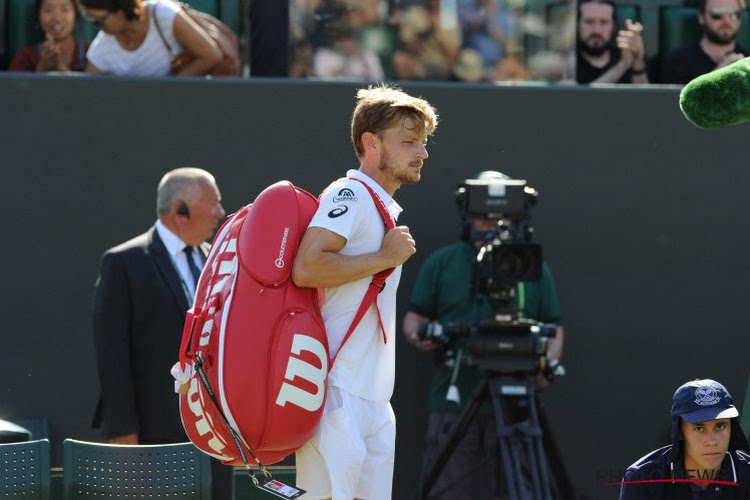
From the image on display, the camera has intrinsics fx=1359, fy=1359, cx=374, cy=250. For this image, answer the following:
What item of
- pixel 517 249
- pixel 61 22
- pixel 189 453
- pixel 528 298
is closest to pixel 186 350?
pixel 189 453

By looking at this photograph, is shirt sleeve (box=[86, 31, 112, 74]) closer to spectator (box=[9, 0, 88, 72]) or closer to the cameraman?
spectator (box=[9, 0, 88, 72])

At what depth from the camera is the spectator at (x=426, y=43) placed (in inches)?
268

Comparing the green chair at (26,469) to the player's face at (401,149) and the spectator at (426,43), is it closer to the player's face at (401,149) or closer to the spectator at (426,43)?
the player's face at (401,149)

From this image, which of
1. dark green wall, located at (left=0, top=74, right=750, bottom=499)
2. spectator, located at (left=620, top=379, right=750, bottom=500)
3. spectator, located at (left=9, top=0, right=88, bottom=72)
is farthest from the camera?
spectator, located at (left=9, top=0, right=88, bottom=72)

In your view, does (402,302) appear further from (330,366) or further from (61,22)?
(330,366)

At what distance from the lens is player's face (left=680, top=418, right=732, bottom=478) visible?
4.05 metres

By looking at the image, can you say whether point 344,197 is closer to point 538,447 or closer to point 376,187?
point 376,187

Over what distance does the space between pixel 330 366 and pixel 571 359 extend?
336 centimetres

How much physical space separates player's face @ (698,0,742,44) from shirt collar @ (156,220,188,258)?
3159 mm

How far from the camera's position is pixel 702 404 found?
4074mm

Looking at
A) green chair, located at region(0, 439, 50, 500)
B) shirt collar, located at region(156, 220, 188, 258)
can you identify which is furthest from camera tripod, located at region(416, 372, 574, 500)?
green chair, located at region(0, 439, 50, 500)

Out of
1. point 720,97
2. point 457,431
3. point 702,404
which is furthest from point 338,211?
point 457,431

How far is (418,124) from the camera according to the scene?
3877mm

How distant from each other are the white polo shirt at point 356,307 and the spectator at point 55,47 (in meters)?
3.33
